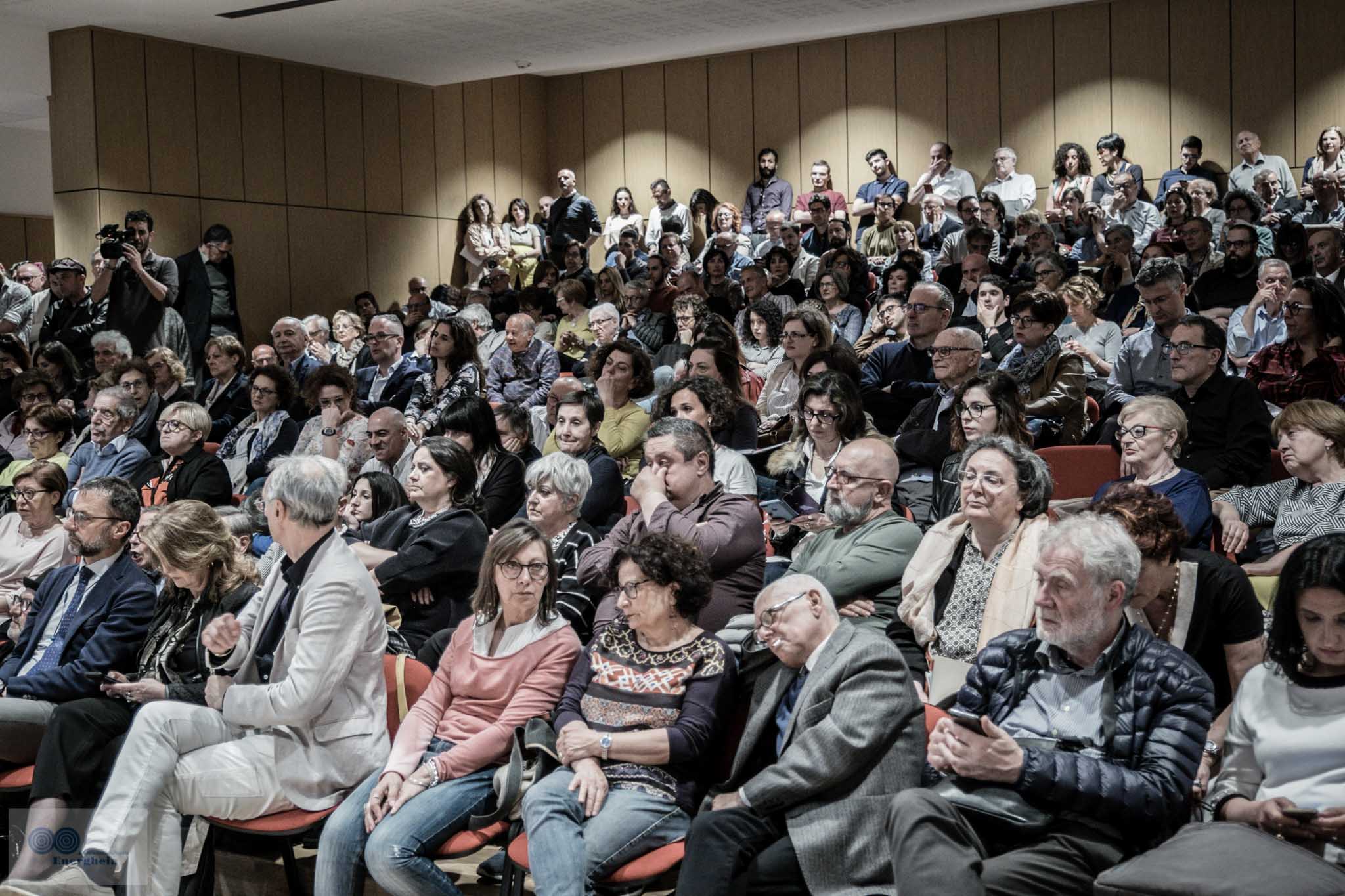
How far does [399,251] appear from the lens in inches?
436

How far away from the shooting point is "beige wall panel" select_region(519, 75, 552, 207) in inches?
482

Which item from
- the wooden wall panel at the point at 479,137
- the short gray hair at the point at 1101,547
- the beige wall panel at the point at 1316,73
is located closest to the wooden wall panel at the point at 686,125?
the wooden wall panel at the point at 479,137

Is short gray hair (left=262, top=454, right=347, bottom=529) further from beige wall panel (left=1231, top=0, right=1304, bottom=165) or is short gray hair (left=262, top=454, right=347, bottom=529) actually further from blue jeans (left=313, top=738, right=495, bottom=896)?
beige wall panel (left=1231, top=0, right=1304, bottom=165)

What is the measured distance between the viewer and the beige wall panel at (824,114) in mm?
11203

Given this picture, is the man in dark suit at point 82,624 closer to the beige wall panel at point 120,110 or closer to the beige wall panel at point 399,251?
the beige wall panel at point 120,110

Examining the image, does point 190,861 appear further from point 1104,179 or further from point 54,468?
point 1104,179

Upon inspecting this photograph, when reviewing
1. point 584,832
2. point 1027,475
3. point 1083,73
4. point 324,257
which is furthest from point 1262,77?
point 584,832

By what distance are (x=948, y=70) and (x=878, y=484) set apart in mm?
8220

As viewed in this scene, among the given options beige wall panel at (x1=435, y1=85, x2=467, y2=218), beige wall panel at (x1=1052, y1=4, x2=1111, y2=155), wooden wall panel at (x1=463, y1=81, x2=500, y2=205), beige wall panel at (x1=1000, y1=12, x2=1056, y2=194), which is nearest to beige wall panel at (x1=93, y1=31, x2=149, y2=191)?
beige wall panel at (x1=435, y1=85, x2=467, y2=218)

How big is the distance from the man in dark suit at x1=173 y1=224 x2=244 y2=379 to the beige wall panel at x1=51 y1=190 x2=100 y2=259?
0.58 metres

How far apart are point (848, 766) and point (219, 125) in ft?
28.0

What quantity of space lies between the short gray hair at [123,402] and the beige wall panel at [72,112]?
142 inches

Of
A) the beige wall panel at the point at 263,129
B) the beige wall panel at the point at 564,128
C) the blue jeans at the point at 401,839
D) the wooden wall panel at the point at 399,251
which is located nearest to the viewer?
the blue jeans at the point at 401,839

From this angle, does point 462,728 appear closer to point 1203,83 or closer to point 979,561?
point 979,561
